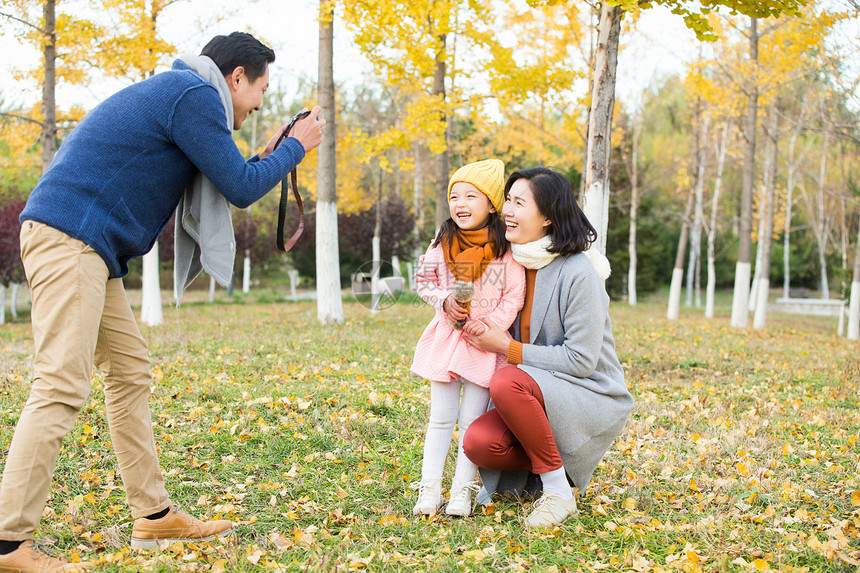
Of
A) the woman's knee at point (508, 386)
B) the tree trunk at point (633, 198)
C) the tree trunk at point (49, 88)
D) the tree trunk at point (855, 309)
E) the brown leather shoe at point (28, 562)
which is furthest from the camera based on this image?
the tree trunk at point (633, 198)

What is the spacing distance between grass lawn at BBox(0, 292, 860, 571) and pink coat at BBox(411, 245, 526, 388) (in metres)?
0.63

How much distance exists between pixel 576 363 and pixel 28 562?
205cm

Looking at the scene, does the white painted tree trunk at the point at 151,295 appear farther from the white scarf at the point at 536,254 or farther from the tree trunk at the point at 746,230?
the tree trunk at the point at 746,230

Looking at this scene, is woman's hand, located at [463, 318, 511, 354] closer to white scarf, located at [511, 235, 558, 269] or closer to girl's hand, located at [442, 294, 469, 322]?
girl's hand, located at [442, 294, 469, 322]

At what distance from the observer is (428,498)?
2834 mm

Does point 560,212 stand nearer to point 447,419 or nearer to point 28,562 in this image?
point 447,419

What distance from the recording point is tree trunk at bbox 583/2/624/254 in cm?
535

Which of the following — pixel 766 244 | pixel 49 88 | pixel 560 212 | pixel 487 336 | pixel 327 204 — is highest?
pixel 49 88

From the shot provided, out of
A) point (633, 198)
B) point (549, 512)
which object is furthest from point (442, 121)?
point (633, 198)

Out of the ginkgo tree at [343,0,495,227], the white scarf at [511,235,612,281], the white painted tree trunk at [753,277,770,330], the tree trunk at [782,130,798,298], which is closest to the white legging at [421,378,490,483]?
the white scarf at [511,235,612,281]

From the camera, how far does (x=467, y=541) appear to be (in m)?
2.61

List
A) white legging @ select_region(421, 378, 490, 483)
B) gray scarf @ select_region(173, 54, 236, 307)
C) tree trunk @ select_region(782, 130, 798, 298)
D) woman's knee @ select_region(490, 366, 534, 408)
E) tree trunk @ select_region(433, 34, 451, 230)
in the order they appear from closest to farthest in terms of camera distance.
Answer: gray scarf @ select_region(173, 54, 236, 307)
woman's knee @ select_region(490, 366, 534, 408)
white legging @ select_region(421, 378, 490, 483)
tree trunk @ select_region(433, 34, 451, 230)
tree trunk @ select_region(782, 130, 798, 298)

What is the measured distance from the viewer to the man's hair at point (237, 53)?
2404mm

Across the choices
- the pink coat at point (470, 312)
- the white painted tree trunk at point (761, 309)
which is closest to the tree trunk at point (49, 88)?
the pink coat at point (470, 312)
